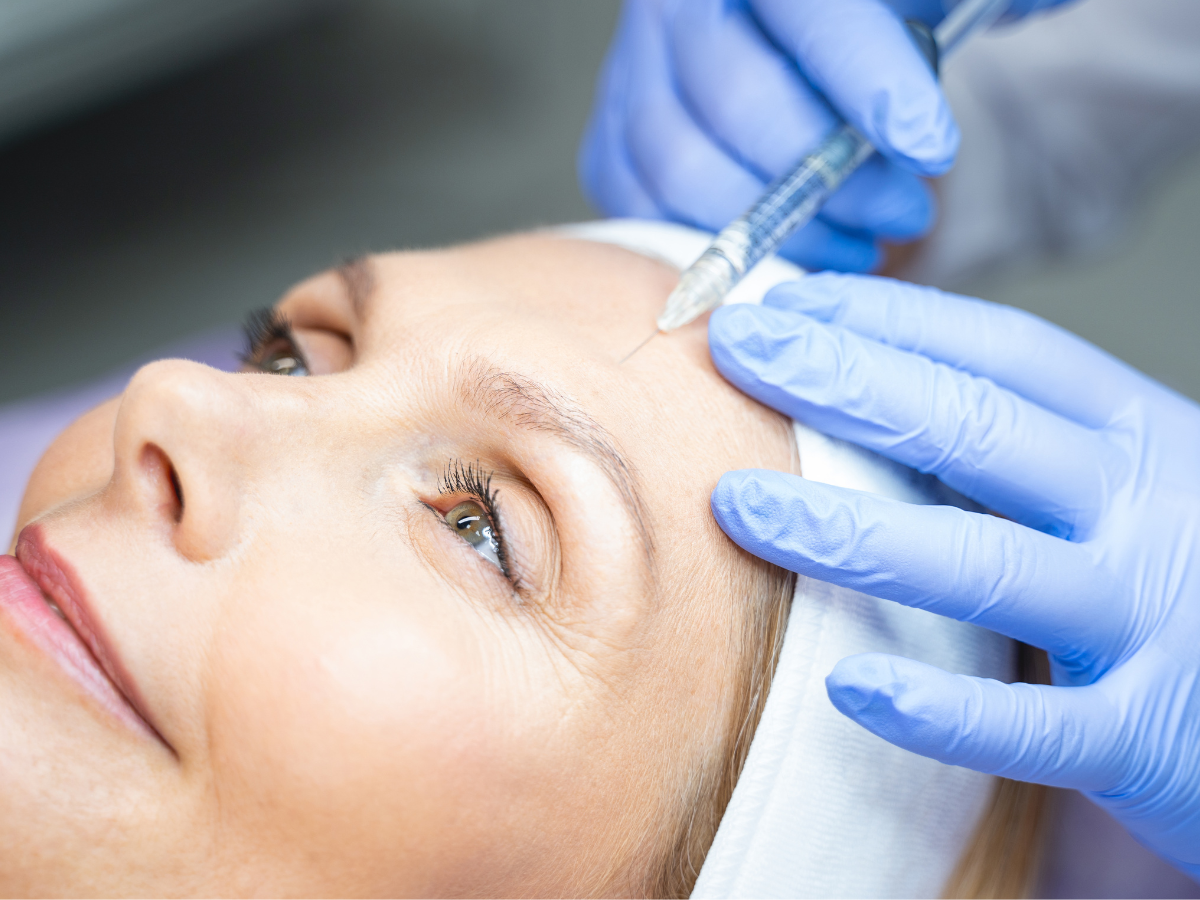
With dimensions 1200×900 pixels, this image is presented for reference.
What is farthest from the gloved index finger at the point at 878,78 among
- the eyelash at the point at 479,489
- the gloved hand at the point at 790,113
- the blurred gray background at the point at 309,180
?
the blurred gray background at the point at 309,180

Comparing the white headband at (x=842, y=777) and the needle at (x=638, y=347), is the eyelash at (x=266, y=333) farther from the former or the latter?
the white headband at (x=842, y=777)

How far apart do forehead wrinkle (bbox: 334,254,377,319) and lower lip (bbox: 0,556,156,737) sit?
0.43 metres

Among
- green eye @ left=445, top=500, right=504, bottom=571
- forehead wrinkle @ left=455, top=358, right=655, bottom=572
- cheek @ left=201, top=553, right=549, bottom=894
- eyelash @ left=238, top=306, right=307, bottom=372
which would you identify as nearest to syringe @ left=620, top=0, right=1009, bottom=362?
forehead wrinkle @ left=455, top=358, right=655, bottom=572

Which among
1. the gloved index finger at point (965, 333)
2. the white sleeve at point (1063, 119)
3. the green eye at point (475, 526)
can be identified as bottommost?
the green eye at point (475, 526)

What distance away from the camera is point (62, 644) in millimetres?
807

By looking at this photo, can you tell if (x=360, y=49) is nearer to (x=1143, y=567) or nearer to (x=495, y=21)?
(x=495, y=21)

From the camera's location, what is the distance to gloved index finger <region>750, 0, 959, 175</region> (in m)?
1.14

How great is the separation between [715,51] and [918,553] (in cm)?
86

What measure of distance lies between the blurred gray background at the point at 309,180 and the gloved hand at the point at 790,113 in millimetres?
1565

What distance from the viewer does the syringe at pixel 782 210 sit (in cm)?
102

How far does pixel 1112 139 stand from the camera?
184 cm

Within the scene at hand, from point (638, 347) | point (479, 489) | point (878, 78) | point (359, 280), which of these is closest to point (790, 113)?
point (878, 78)

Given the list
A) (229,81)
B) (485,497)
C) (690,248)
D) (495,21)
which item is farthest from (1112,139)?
(229,81)

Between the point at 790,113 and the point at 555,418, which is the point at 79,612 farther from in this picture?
the point at 790,113
